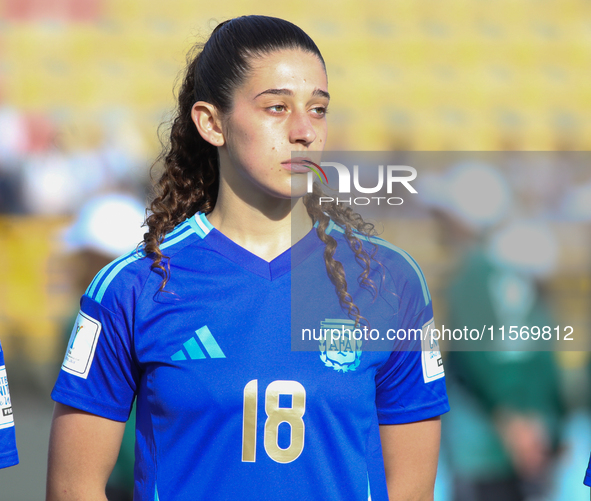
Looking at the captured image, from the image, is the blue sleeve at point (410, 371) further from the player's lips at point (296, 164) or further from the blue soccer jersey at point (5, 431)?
the blue soccer jersey at point (5, 431)

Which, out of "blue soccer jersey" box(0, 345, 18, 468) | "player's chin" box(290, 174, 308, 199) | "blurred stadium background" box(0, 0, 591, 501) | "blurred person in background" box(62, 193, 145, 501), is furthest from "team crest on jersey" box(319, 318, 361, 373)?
"blurred stadium background" box(0, 0, 591, 501)

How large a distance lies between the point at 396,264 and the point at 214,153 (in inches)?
18.9

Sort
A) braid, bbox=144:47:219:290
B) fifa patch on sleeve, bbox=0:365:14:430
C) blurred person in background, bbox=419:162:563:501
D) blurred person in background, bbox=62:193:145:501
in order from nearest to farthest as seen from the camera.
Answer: fifa patch on sleeve, bbox=0:365:14:430 < braid, bbox=144:47:219:290 < blurred person in background, bbox=62:193:145:501 < blurred person in background, bbox=419:162:563:501

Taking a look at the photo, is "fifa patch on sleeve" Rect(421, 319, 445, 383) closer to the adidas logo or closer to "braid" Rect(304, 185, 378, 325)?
"braid" Rect(304, 185, 378, 325)

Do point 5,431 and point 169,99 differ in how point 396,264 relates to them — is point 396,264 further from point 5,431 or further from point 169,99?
point 169,99

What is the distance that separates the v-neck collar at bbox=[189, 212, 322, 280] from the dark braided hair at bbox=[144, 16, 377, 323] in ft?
0.13

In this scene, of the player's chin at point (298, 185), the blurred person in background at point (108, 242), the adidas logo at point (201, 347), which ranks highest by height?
the blurred person in background at point (108, 242)

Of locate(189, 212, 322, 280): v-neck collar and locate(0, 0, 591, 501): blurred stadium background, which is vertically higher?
locate(0, 0, 591, 501): blurred stadium background

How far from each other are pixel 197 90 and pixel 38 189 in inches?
201

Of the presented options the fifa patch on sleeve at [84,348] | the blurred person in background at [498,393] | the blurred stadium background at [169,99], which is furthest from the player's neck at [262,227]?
the blurred stadium background at [169,99]

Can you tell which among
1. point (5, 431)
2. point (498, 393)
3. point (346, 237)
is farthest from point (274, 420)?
point (498, 393)

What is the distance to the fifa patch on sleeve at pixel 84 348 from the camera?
1.40 m

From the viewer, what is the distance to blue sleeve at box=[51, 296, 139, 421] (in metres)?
1.38

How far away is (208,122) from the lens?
4.91ft
